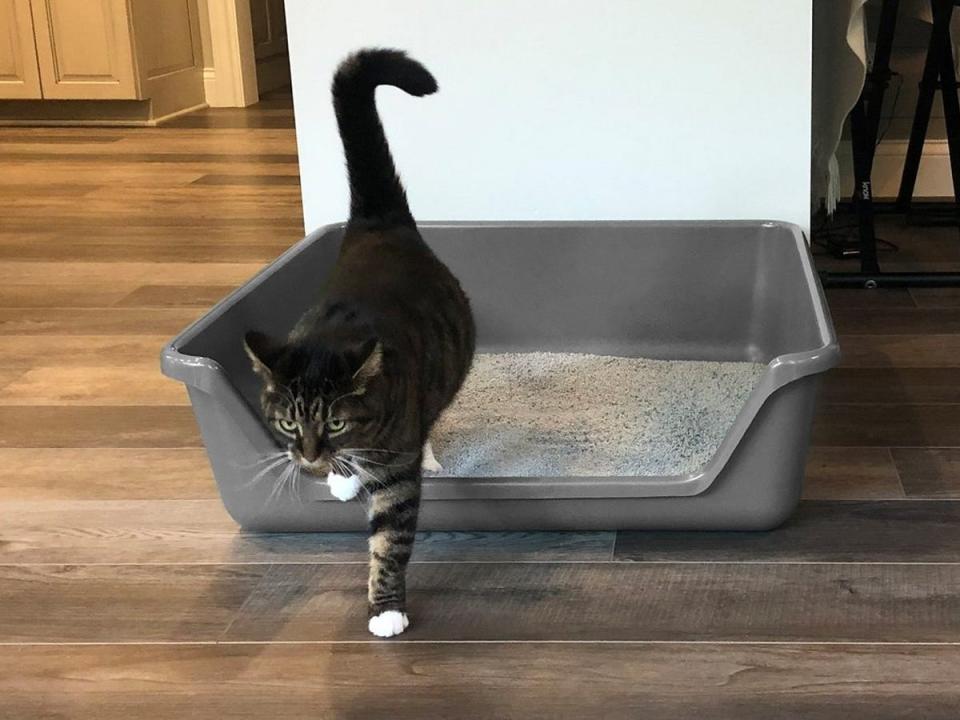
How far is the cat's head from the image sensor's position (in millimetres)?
1153

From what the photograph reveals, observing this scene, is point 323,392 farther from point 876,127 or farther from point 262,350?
point 876,127

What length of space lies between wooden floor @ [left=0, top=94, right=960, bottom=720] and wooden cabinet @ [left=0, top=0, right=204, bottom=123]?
296 cm

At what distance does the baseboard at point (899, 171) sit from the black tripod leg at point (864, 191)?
0.49 m

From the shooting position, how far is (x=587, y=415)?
5.76 ft

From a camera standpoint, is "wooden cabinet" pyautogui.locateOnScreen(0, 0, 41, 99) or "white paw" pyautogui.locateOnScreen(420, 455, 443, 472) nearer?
"white paw" pyautogui.locateOnScreen(420, 455, 443, 472)

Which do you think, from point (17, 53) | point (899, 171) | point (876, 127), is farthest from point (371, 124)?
point (17, 53)

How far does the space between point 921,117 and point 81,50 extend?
3.48 meters

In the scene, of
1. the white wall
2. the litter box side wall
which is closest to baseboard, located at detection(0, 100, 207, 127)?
the white wall

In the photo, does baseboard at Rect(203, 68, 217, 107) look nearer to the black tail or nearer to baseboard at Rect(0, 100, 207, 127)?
baseboard at Rect(0, 100, 207, 127)

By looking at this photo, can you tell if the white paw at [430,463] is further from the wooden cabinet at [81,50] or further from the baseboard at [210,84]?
the baseboard at [210,84]

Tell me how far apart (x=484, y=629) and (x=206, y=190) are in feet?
8.36

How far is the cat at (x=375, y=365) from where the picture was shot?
3.84 ft

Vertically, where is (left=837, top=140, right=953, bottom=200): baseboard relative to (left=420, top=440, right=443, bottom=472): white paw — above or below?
above

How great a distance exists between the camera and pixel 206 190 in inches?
137
